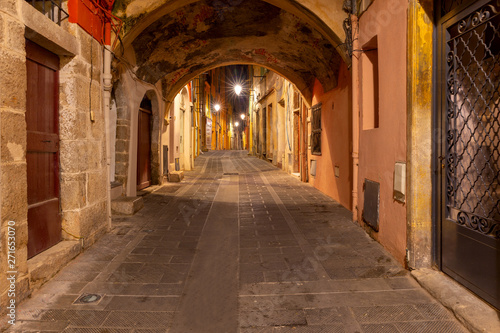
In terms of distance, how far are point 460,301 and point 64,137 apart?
403 cm

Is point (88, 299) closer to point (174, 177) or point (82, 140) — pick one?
point (82, 140)

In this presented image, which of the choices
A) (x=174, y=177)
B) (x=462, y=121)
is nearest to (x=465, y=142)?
(x=462, y=121)

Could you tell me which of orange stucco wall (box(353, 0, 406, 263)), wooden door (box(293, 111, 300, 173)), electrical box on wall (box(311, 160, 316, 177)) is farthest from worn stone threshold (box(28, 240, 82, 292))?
wooden door (box(293, 111, 300, 173))

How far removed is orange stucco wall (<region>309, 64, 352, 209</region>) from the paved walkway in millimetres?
1524

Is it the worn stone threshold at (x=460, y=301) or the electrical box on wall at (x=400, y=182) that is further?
the electrical box on wall at (x=400, y=182)

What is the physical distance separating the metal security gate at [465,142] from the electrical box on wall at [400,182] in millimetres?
375

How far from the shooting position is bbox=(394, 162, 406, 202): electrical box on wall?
3.41m

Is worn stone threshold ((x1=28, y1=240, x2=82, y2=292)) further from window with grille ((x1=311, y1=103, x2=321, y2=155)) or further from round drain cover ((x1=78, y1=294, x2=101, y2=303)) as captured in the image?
window with grille ((x1=311, y1=103, x2=321, y2=155))

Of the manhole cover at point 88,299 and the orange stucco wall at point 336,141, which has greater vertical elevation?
the orange stucco wall at point 336,141

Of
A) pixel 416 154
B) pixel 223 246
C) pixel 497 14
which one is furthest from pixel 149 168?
pixel 497 14

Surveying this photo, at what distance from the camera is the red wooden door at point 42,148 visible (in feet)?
10.6

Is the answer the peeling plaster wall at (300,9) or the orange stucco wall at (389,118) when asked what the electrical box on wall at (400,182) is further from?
the peeling plaster wall at (300,9)

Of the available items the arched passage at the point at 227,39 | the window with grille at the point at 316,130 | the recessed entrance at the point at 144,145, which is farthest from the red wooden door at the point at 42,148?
the window with grille at the point at 316,130

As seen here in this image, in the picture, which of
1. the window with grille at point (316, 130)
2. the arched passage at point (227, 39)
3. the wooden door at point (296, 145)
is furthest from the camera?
the wooden door at point (296, 145)
